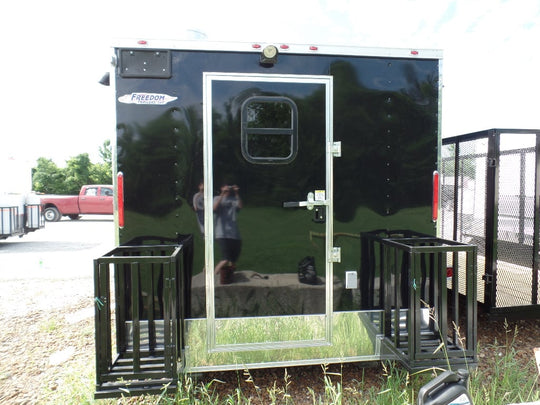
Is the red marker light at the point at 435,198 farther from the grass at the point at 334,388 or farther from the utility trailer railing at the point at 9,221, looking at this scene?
the utility trailer railing at the point at 9,221

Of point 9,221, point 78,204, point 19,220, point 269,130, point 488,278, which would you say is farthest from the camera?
point 78,204

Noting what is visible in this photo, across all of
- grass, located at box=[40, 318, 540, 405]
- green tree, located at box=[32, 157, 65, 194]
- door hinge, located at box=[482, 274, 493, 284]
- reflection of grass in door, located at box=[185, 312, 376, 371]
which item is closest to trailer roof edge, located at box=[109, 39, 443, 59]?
reflection of grass in door, located at box=[185, 312, 376, 371]

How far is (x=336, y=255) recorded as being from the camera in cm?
280

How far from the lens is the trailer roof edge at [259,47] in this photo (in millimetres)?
2619

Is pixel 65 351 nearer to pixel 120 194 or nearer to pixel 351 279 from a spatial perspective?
pixel 120 194

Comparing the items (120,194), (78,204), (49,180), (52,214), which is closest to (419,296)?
(120,194)

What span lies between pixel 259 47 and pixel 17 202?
32.1ft

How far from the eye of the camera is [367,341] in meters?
2.85

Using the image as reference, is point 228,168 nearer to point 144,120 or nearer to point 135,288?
point 144,120

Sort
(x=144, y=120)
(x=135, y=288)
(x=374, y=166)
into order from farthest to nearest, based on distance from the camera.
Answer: (x=374, y=166) < (x=144, y=120) < (x=135, y=288)

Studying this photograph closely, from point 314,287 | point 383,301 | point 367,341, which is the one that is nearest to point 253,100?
point 314,287

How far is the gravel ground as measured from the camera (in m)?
2.90

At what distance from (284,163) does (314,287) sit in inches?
39.1

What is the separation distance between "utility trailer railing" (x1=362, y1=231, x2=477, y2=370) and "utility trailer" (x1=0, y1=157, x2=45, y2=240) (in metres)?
9.93
